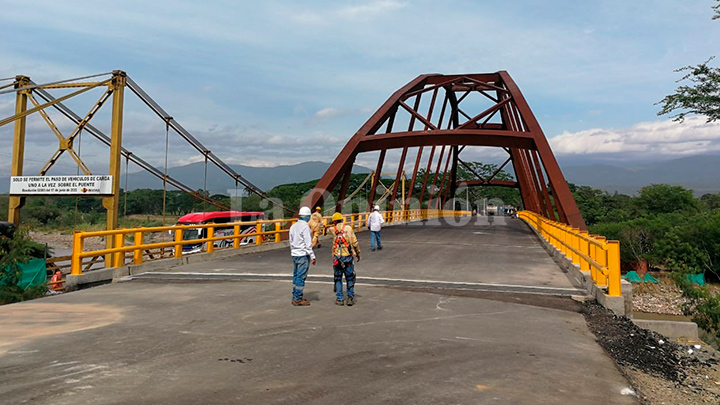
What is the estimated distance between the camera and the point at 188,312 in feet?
24.2

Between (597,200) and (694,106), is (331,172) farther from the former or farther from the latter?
(597,200)

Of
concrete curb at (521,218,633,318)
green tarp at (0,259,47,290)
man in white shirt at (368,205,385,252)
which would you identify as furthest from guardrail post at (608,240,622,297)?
green tarp at (0,259,47,290)

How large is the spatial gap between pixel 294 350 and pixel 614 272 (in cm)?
561

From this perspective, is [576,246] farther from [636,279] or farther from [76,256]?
[636,279]

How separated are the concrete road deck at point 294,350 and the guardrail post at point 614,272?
2.25ft

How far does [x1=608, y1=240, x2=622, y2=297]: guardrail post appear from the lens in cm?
811

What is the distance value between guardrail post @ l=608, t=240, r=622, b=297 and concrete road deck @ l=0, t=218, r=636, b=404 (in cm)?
69

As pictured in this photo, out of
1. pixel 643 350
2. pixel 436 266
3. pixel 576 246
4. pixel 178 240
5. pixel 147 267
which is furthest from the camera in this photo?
pixel 436 266

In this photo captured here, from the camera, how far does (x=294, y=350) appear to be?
17.7 feet

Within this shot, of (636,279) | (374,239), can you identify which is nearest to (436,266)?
(374,239)

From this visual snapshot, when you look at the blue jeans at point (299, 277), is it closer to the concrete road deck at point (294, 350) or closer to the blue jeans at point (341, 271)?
the concrete road deck at point (294, 350)

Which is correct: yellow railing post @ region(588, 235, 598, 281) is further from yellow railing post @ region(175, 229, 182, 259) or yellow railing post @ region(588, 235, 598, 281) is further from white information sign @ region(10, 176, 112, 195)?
white information sign @ region(10, 176, 112, 195)

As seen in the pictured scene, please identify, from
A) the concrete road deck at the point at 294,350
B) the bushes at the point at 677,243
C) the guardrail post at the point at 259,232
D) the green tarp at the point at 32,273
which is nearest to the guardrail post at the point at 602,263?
the concrete road deck at the point at 294,350

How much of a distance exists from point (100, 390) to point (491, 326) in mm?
4728
